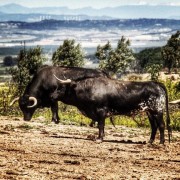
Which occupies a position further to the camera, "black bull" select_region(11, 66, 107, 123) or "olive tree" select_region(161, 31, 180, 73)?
"olive tree" select_region(161, 31, 180, 73)

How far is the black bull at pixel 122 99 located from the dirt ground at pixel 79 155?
0.77 metres

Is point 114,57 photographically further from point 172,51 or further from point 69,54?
point 69,54

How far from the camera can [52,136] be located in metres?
13.7

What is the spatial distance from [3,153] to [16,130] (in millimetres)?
4211

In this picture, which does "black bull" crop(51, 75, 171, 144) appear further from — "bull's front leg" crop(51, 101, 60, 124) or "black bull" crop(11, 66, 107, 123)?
"bull's front leg" crop(51, 101, 60, 124)

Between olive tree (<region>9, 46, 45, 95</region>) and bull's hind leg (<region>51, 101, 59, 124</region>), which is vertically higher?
Result: bull's hind leg (<region>51, 101, 59, 124</region>)

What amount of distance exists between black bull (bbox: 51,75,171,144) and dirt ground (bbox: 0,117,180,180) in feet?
2.51

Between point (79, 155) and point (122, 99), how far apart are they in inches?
136

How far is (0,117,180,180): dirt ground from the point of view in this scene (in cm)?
858

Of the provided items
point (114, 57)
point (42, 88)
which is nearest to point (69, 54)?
point (114, 57)

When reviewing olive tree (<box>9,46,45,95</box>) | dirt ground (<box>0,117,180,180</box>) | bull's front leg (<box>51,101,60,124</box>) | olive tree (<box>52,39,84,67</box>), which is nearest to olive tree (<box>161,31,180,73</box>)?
olive tree (<box>52,39,84,67</box>)

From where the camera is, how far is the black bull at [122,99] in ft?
44.0

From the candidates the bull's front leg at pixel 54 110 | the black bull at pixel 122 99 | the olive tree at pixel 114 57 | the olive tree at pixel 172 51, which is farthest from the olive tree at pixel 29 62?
the black bull at pixel 122 99

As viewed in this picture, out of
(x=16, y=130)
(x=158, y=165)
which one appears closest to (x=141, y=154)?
(x=158, y=165)
